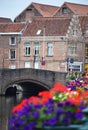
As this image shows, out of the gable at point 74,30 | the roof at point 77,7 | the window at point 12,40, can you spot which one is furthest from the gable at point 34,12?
the gable at point 74,30

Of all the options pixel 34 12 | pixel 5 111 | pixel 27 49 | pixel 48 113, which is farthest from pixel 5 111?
pixel 34 12

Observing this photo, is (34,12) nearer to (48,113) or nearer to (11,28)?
(11,28)

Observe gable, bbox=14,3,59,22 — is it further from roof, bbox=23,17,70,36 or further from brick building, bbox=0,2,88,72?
roof, bbox=23,17,70,36

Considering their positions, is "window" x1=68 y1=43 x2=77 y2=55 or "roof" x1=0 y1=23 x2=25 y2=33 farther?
"roof" x1=0 y1=23 x2=25 y2=33

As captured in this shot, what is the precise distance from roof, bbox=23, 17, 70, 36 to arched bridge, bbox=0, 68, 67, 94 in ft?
20.5

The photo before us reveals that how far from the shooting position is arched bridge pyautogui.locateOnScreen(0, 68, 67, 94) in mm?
56500

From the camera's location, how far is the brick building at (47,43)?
62.1 m

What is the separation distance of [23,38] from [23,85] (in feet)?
17.6

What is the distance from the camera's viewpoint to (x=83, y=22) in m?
62.0

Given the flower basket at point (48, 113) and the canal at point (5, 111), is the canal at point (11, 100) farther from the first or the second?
the flower basket at point (48, 113)

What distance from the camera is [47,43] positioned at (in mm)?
63594

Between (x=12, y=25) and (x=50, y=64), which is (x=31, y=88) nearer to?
(x=50, y=64)

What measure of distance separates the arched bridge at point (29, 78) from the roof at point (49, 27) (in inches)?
246

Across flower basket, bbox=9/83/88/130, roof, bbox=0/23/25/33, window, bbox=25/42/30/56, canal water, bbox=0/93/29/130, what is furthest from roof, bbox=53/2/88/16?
flower basket, bbox=9/83/88/130
